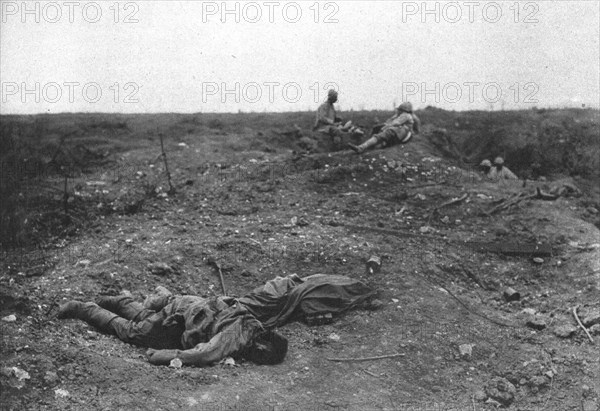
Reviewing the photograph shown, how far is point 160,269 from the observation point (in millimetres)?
7262

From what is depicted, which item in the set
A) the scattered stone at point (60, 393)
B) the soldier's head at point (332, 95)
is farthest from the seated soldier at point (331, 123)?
the scattered stone at point (60, 393)

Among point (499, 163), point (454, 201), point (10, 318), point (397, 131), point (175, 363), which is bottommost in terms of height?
point (175, 363)

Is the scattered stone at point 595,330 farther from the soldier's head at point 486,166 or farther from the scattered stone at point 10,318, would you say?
the soldier's head at point 486,166

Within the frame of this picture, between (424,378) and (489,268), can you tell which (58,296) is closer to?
(424,378)

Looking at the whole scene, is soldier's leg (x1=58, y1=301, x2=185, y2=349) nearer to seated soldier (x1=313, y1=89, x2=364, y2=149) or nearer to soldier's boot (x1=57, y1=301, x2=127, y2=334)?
soldier's boot (x1=57, y1=301, x2=127, y2=334)

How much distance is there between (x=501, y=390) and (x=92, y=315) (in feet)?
11.8

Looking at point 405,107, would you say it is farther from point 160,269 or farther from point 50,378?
point 50,378

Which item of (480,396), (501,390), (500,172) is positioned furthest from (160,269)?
(500,172)

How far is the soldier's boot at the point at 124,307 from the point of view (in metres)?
5.79

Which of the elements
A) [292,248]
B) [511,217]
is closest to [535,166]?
[511,217]

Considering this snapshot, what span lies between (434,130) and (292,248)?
5518 mm

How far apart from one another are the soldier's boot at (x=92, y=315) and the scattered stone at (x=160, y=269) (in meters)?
1.40

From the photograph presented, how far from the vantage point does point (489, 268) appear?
26.8 ft

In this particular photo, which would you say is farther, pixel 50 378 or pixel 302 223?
pixel 302 223
